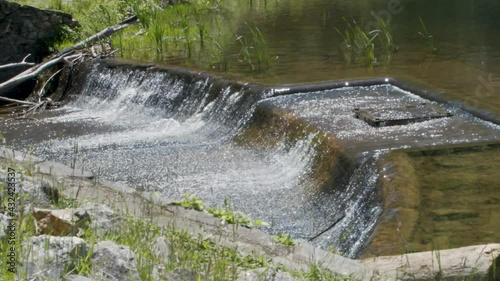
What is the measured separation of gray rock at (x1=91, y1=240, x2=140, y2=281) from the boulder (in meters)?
0.65

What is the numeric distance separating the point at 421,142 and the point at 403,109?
1.53 m

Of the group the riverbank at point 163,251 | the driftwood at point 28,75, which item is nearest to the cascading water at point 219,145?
the driftwood at point 28,75

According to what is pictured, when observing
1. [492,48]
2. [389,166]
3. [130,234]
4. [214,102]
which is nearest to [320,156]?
[389,166]

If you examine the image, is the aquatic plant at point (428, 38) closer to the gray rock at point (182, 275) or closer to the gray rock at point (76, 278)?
A: the gray rock at point (182, 275)

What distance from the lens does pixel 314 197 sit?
30.5ft

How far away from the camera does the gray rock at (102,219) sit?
5555mm

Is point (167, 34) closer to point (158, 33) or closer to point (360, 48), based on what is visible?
point (158, 33)

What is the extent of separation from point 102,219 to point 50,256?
1.30m

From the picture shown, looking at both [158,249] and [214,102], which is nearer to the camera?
[158,249]

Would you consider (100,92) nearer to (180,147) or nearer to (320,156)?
(180,147)

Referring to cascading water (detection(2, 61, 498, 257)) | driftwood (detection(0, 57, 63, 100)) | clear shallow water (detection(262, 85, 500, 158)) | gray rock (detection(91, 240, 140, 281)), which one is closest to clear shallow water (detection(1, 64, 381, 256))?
cascading water (detection(2, 61, 498, 257))

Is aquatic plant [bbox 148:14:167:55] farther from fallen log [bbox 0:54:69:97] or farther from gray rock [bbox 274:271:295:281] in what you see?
gray rock [bbox 274:271:295:281]

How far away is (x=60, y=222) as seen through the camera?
546 cm

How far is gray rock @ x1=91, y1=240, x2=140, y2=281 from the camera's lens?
4582mm
